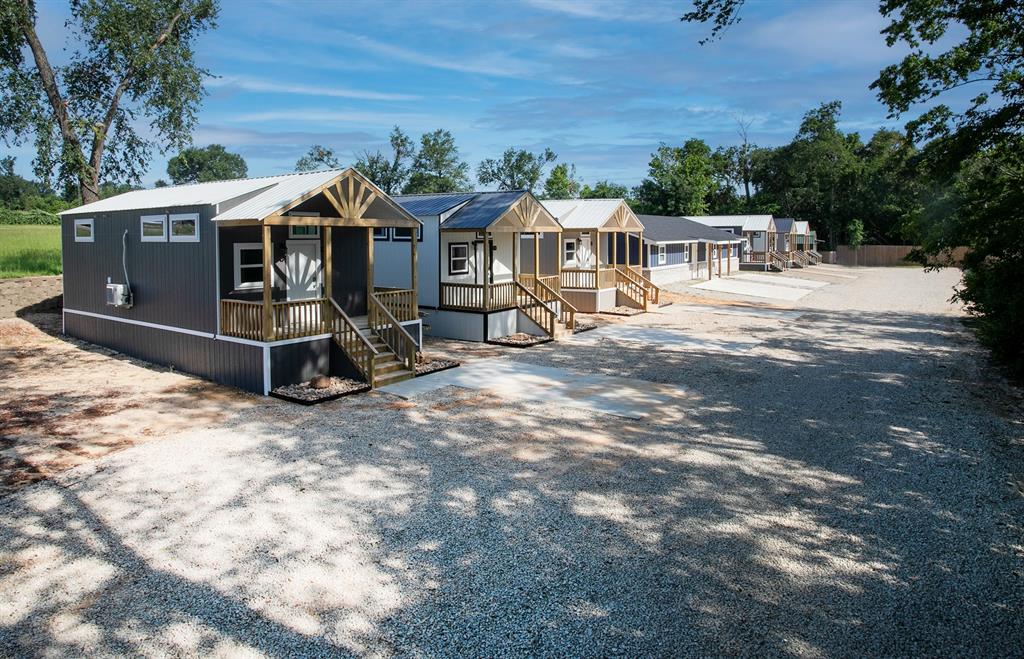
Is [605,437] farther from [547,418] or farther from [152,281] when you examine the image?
[152,281]

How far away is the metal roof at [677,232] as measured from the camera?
36.3m

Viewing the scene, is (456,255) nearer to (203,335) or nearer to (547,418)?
(203,335)

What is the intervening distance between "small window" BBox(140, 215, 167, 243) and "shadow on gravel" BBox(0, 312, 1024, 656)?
6005 millimetres

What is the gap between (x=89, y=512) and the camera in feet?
23.8

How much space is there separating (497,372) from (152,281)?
7.82 metres

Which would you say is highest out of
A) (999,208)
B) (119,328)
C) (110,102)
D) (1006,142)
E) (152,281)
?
(110,102)

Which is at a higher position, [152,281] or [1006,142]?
[1006,142]

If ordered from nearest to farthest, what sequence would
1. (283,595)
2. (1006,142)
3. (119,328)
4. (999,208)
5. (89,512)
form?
1. (283,595)
2. (89,512)
3. (999,208)
4. (1006,142)
5. (119,328)

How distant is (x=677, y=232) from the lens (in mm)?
39531

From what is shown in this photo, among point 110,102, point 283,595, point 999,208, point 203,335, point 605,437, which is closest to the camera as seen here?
point 283,595

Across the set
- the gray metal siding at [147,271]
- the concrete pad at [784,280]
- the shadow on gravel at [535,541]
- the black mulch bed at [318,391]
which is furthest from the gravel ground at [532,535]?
the concrete pad at [784,280]

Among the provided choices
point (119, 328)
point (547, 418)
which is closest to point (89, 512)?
point (547, 418)

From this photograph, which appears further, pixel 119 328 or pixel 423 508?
pixel 119 328

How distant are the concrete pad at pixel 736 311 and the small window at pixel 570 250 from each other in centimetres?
392
